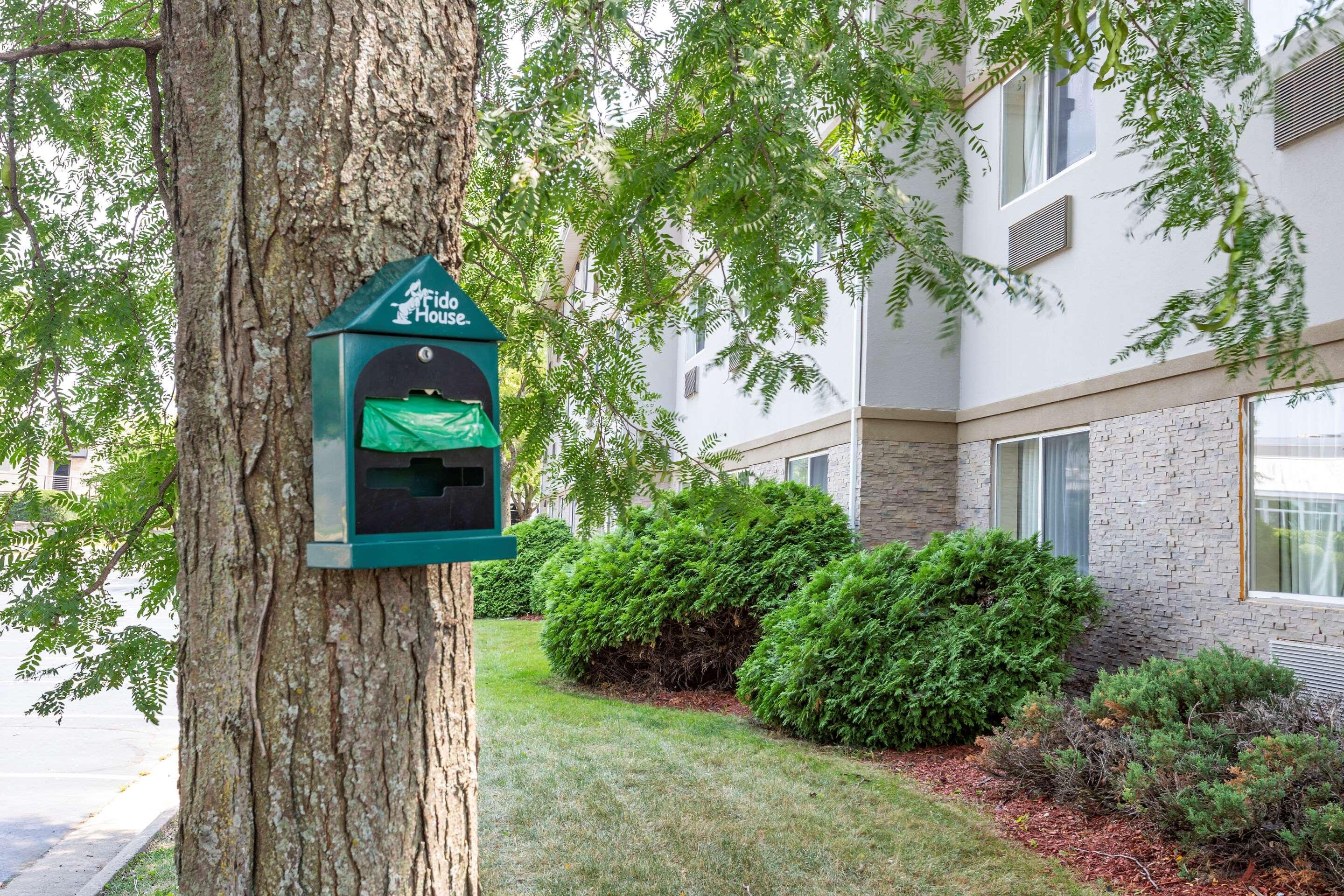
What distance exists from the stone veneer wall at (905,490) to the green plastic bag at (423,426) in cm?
920

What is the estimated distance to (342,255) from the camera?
7.06 feet

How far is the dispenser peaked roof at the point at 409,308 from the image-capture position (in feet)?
6.84

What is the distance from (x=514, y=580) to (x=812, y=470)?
8723mm

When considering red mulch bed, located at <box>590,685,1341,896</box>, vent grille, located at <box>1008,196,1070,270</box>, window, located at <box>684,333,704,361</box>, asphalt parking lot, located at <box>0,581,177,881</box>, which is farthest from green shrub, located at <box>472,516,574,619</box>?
red mulch bed, located at <box>590,685,1341,896</box>

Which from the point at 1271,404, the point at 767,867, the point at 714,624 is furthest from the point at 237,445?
the point at 714,624

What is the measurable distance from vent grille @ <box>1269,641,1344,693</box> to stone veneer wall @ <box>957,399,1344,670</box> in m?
0.05

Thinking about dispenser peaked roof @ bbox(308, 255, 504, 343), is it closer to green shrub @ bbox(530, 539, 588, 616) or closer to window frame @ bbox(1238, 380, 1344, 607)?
window frame @ bbox(1238, 380, 1344, 607)

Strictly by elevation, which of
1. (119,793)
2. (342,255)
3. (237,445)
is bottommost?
(119,793)

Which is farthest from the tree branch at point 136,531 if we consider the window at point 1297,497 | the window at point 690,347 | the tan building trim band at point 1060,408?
the window at point 690,347

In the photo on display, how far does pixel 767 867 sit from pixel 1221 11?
421cm

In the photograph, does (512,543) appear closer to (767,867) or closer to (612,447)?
(612,447)

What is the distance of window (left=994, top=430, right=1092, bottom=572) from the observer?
932cm

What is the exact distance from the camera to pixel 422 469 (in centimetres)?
229

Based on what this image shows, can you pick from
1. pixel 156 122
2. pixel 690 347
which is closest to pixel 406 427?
pixel 156 122
